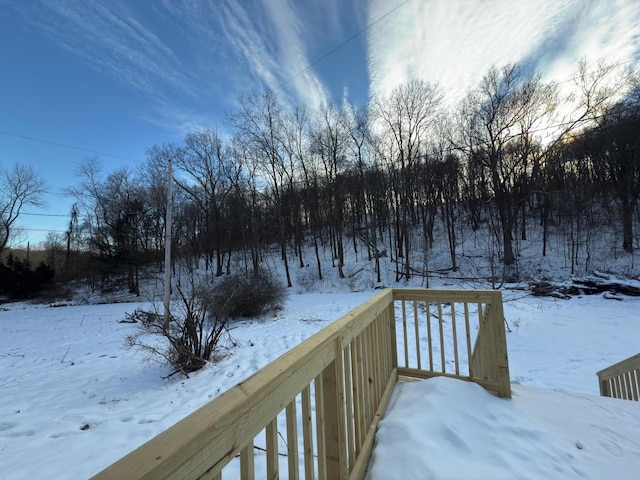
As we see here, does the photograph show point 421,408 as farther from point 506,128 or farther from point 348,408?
point 506,128

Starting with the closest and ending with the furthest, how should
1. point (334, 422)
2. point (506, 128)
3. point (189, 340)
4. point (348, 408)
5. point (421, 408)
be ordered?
point (334, 422) → point (348, 408) → point (421, 408) → point (189, 340) → point (506, 128)

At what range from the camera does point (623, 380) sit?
313 centimetres

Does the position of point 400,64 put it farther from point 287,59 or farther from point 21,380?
point 21,380

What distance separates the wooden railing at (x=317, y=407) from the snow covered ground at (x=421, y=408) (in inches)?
12.4

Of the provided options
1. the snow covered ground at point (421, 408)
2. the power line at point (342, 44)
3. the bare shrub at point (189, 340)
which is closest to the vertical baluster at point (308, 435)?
the snow covered ground at point (421, 408)

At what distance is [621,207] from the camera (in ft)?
→ 48.2

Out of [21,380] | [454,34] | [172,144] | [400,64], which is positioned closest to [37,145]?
[21,380]

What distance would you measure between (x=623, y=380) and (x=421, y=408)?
290 centimetres

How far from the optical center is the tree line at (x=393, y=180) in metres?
14.0

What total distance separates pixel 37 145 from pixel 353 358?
47.6 ft

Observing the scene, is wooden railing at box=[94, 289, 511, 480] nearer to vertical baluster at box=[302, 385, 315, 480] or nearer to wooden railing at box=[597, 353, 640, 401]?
vertical baluster at box=[302, 385, 315, 480]

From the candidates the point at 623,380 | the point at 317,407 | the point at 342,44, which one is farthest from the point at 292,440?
the point at 342,44

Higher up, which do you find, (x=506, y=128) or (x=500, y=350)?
(x=506, y=128)

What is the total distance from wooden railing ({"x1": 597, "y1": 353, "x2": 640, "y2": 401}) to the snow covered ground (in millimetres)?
505
